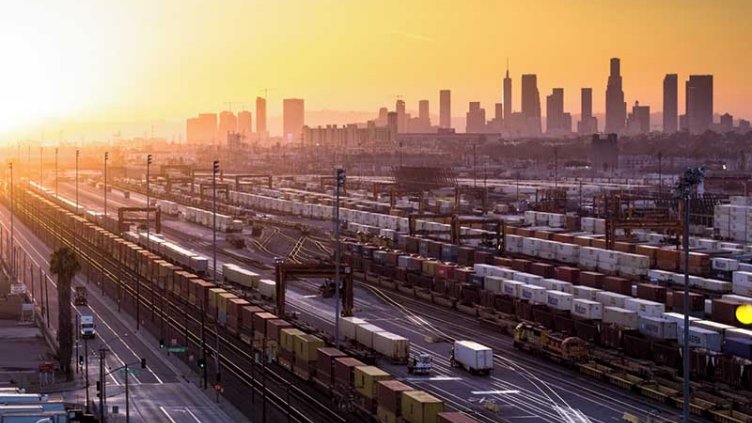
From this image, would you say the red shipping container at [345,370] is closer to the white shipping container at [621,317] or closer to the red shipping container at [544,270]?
the white shipping container at [621,317]

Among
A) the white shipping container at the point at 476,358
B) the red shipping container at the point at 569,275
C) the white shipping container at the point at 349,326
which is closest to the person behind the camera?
the white shipping container at the point at 476,358

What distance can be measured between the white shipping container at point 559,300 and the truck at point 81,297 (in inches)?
1250

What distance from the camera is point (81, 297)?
252ft

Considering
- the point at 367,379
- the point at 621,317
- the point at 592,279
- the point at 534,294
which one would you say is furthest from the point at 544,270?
the point at 367,379

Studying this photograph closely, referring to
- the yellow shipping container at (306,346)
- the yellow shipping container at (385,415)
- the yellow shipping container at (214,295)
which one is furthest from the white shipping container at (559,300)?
the yellow shipping container at (385,415)

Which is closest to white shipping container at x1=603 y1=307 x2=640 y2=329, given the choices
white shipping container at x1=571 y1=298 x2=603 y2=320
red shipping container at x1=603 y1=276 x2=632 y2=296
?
white shipping container at x1=571 y1=298 x2=603 y2=320

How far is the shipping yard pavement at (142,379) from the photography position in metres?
45.7

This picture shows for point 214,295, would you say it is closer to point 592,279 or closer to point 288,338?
point 288,338

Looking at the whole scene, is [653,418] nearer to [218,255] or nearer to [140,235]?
[218,255]

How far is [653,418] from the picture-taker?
40.7 m

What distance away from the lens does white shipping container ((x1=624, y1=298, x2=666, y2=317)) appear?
183 ft

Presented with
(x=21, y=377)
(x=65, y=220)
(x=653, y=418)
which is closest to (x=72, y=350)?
(x=21, y=377)

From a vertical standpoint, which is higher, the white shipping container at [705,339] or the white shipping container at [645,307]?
the white shipping container at [645,307]

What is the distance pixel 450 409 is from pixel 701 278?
39.0 meters
